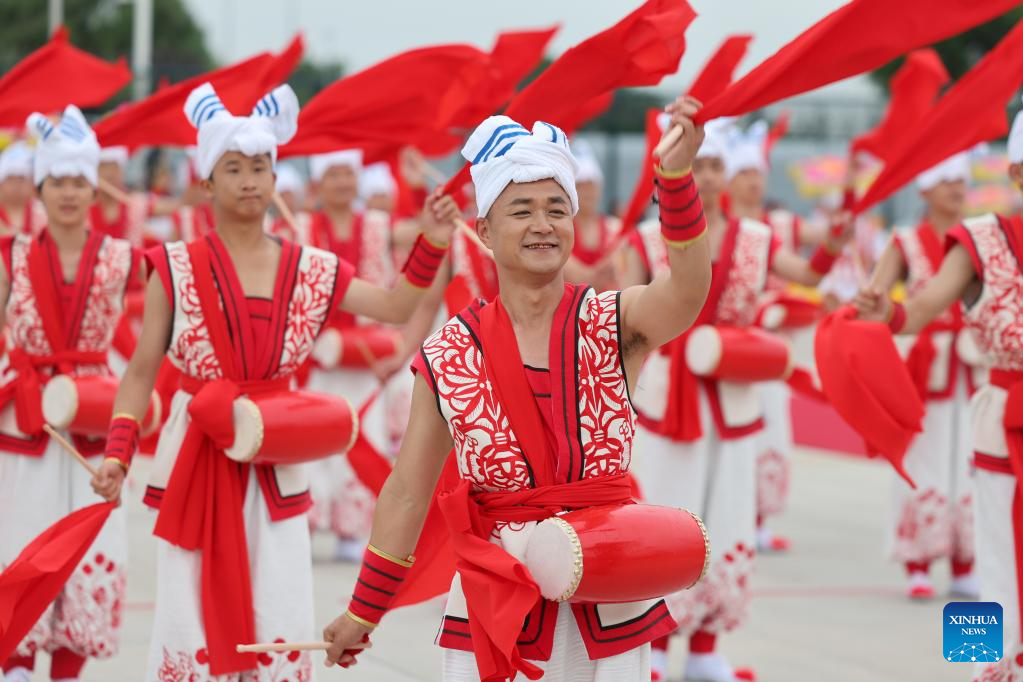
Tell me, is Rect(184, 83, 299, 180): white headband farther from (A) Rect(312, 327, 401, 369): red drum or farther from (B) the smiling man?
(A) Rect(312, 327, 401, 369): red drum

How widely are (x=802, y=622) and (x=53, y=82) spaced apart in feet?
13.0

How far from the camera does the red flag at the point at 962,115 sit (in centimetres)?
488

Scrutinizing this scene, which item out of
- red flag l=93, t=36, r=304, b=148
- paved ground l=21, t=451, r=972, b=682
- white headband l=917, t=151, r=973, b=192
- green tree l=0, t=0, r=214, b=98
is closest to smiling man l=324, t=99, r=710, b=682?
paved ground l=21, t=451, r=972, b=682

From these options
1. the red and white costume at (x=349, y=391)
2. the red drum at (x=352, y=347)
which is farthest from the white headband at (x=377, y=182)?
the red drum at (x=352, y=347)

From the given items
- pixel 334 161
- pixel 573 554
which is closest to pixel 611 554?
pixel 573 554

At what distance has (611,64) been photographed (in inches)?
174

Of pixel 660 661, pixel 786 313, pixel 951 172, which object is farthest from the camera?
pixel 786 313

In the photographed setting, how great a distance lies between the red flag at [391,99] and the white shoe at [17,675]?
2.04 meters

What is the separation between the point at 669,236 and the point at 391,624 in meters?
3.87

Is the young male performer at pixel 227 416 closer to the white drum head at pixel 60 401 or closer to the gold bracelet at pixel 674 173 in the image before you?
the white drum head at pixel 60 401

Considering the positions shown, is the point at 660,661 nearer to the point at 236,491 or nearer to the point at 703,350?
the point at 703,350

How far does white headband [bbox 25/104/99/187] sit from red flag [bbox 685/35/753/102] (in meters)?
2.15

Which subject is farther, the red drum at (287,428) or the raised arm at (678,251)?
the red drum at (287,428)

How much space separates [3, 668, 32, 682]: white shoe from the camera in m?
5.35
